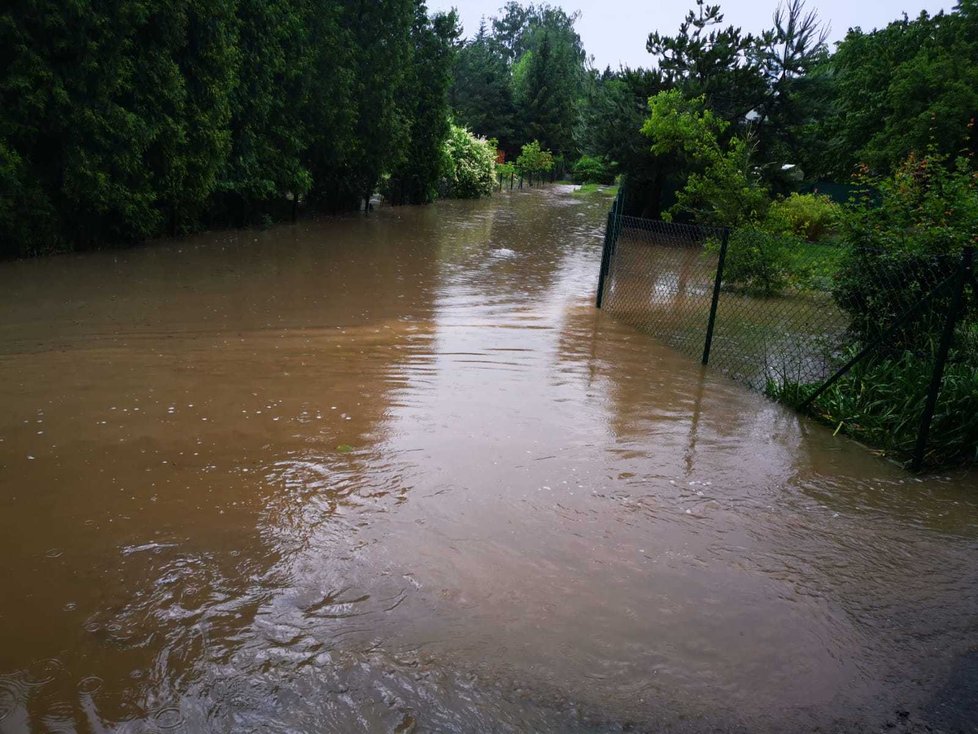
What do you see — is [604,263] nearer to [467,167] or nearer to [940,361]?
[940,361]

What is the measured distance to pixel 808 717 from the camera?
2949mm

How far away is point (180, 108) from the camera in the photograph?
13.8 metres

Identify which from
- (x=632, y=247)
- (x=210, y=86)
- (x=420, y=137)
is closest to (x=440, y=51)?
(x=420, y=137)

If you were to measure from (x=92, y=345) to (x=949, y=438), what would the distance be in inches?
316

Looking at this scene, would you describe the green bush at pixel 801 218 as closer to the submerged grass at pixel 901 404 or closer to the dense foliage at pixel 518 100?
the submerged grass at pixel 901 404

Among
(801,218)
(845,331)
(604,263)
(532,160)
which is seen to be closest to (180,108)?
(604,263)

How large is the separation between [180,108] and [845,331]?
477 inches

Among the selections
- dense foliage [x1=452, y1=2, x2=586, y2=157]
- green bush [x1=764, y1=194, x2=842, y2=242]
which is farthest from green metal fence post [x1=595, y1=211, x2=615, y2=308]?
dense foliage [x1=452, y1=2, x2=586, y2=157]

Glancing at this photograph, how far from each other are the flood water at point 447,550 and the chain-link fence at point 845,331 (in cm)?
48

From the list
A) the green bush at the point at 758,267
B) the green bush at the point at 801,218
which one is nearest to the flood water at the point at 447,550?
the green bush at the point at 758,267

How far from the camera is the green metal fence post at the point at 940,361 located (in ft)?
16.4

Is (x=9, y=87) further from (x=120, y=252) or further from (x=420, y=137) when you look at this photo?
(x=420, y=137)

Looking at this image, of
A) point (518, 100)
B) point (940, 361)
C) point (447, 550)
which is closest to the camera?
point (447, 550)

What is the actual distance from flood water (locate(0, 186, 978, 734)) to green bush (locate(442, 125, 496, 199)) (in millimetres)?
26962
